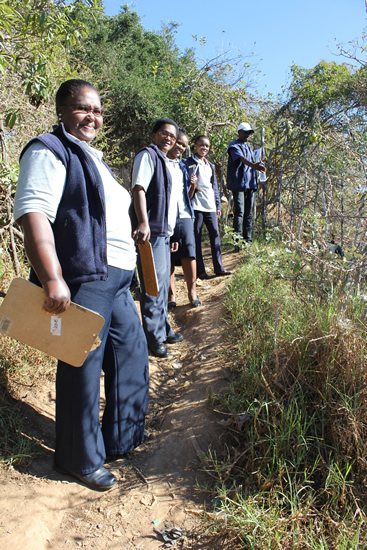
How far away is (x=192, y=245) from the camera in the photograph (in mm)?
4547

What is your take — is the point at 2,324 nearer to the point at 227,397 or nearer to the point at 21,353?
the point at 21,353

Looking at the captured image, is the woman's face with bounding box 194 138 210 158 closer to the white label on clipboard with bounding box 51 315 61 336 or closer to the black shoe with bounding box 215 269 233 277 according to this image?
the black shoe with bounding box 215 269 233 277

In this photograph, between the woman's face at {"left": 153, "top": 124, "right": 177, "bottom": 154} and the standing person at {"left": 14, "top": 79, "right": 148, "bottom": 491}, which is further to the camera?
the woman's face at {"left": 153, "top": 124, "right": 177, "bottom": 154}

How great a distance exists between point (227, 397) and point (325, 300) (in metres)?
0.92

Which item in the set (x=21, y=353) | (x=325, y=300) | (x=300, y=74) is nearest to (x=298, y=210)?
(x=300, y=74)

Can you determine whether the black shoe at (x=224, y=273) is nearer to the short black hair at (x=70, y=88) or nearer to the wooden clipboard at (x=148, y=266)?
the wooden clipboard at (x=148, y=266)

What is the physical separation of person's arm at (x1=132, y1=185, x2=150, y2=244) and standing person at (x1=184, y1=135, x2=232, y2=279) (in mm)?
2021

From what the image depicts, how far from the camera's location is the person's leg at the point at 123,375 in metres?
2.41

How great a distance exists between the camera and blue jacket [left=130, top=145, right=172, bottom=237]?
3.53m

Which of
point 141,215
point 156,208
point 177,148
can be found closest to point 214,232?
point 177,148

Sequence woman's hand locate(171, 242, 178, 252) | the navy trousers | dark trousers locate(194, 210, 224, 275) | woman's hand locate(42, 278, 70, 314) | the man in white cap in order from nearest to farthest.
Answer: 1. woman's hand locate(42, 278, 70, 314)
2. the navy trousers
3. woman's hand locate(171, 242, 178, 252)
4. dark trousers locate(194, 210, 224, 275)
5. the man in white cap

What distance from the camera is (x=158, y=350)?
379 centimetres

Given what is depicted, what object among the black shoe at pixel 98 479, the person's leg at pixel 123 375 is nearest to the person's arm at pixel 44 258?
the person's leg at pixel 123 375

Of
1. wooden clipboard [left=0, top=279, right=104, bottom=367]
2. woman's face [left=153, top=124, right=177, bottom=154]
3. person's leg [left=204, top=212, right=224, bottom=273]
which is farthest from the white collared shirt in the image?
person's leg [left=204, top=212, right=224, bottom=273]
